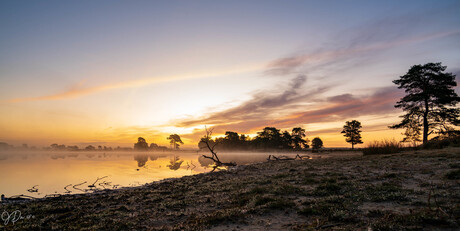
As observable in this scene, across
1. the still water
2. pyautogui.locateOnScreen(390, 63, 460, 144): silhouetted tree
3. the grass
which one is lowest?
the still water

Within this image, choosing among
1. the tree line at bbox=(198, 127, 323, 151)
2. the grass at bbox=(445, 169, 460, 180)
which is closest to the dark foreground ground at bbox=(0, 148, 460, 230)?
the grass at bbox=(445, 169, 460, 180)

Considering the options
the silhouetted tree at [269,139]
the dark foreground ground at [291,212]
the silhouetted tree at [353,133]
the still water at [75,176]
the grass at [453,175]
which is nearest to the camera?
the dark foreground ground at [291,212]

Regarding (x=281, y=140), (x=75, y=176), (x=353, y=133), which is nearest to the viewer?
(x=75, y=176)

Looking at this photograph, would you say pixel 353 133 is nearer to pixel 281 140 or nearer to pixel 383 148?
pixel 281 140

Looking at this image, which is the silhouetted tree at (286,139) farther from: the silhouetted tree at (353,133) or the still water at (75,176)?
the still water at (75,176)

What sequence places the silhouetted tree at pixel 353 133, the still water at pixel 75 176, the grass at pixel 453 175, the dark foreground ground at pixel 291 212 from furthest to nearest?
1. the silhouetted tree at pixel 353 133
2. the still water at pixel 75 176
3. the grass at pixel 453 175
4. the dark foreground ground at pixel 291 212

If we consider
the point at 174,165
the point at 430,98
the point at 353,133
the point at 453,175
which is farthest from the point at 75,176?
the point at 353,133

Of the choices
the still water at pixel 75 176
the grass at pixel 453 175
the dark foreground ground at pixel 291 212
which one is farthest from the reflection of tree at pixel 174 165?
the grass at pixel 453 175

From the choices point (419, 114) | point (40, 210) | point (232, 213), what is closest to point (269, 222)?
point (232, 213)

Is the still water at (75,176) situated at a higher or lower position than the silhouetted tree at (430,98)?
lower

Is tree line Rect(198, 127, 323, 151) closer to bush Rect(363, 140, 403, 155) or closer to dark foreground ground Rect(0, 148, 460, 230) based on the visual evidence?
bush Rect(363, 140, 403, 155)

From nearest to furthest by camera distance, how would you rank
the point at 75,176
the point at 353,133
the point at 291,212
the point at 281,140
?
the point at 291,212
the point at 75,176
the point at 353,133
the point at 281,140

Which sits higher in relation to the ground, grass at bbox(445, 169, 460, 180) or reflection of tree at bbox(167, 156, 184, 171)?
grass at bbox(445, 169, 460, 180)

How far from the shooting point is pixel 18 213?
1005 cm
